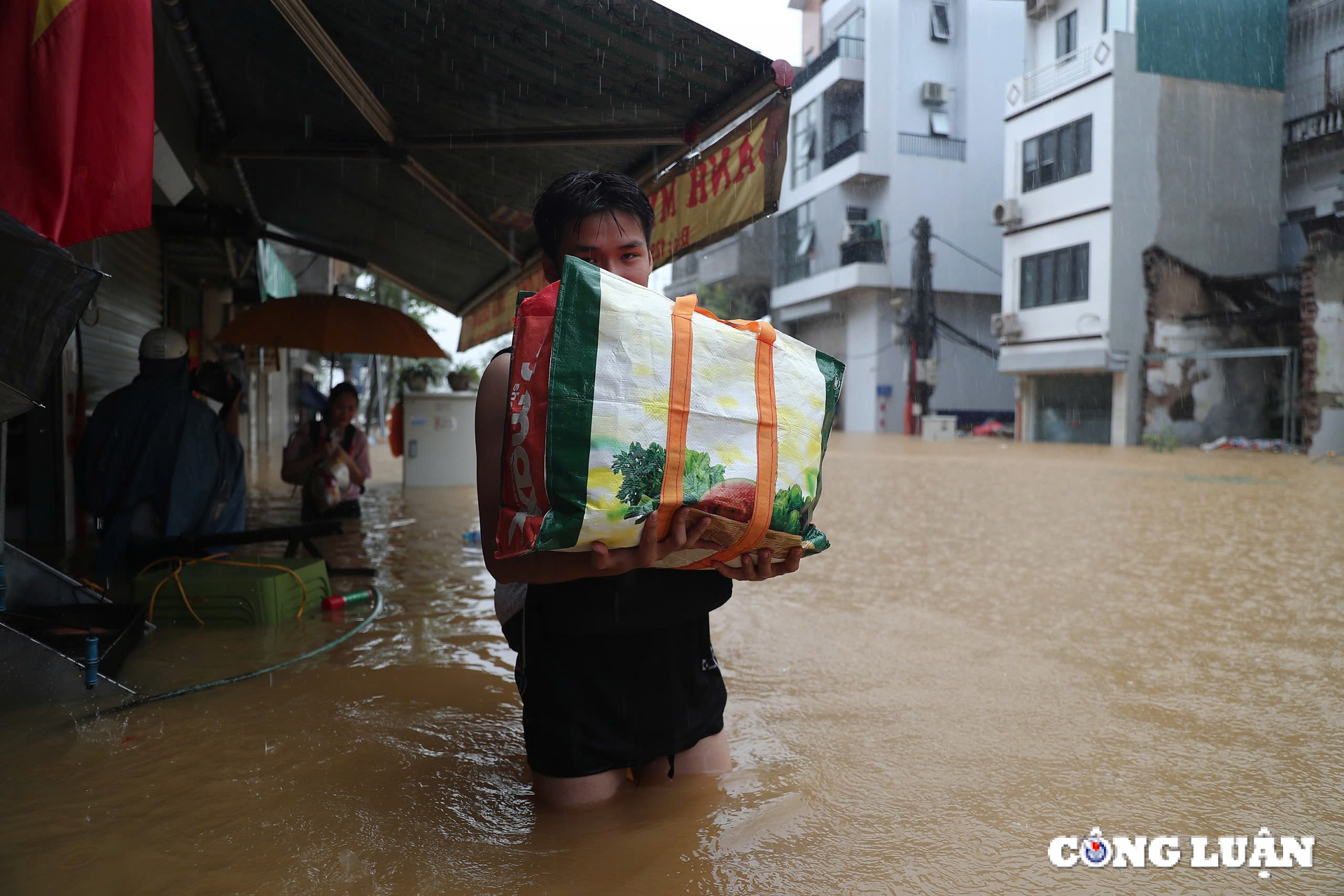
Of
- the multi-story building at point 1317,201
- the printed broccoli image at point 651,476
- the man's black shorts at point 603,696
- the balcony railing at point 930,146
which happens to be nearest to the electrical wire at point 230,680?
the man's black shorts at point 603,696

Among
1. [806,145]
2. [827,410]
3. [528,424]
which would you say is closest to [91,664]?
[528,424]

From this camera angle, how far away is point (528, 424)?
5.57ft

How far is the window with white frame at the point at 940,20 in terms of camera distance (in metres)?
32.7

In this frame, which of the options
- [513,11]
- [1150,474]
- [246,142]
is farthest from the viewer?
[1150,474]

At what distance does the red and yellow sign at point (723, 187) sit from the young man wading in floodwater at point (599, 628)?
4.38 ft

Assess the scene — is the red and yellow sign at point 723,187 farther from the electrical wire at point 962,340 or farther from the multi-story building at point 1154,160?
the electrical wire at point 962,340

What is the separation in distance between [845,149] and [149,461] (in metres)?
32.8

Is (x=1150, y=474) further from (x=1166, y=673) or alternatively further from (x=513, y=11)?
(x=513, y=11)

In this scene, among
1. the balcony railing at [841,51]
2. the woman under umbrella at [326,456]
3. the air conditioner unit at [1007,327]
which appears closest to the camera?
the woman under umbrella at [326,456]

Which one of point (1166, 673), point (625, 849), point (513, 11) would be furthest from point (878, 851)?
point (513, 11)

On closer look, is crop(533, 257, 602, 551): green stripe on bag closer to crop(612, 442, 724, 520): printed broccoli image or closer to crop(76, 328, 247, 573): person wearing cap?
crop(612, 442, 724, 520): printed broccoli image

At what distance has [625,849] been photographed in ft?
7.04

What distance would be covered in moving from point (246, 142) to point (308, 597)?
3.01 metres

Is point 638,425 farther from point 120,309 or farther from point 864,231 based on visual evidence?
point 864,231
